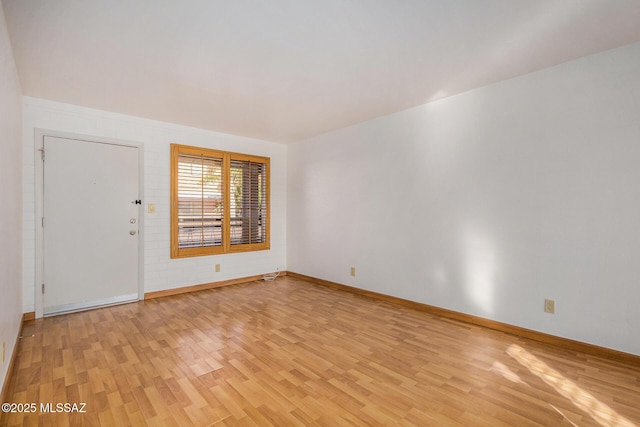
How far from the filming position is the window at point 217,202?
472 centimetres

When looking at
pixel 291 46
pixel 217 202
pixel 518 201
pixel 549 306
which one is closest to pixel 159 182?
pixel 217 202

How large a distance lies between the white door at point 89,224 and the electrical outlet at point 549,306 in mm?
4974

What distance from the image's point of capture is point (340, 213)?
5031mm

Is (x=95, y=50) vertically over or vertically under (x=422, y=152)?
over

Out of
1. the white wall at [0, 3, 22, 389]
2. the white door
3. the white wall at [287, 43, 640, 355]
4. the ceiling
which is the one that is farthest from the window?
the white wall at [0, 3, 22, 389]

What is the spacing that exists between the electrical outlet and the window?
4287mm

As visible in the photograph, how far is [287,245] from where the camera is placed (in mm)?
6113

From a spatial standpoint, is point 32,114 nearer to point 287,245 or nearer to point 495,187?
point 287,245

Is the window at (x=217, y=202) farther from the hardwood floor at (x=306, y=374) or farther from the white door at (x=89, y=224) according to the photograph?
the hardwood floor at (x=306, y=374)

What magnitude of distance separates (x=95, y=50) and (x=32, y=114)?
6.03 feet

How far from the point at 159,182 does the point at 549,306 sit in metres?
5.03

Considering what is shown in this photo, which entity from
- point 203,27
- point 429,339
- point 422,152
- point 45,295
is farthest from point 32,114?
point 429,339

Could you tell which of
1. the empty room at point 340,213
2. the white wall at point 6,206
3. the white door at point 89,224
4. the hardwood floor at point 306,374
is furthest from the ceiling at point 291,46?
the hardwood floor at point 306,374

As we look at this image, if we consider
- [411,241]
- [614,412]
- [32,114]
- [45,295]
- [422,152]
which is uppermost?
[32,114]
